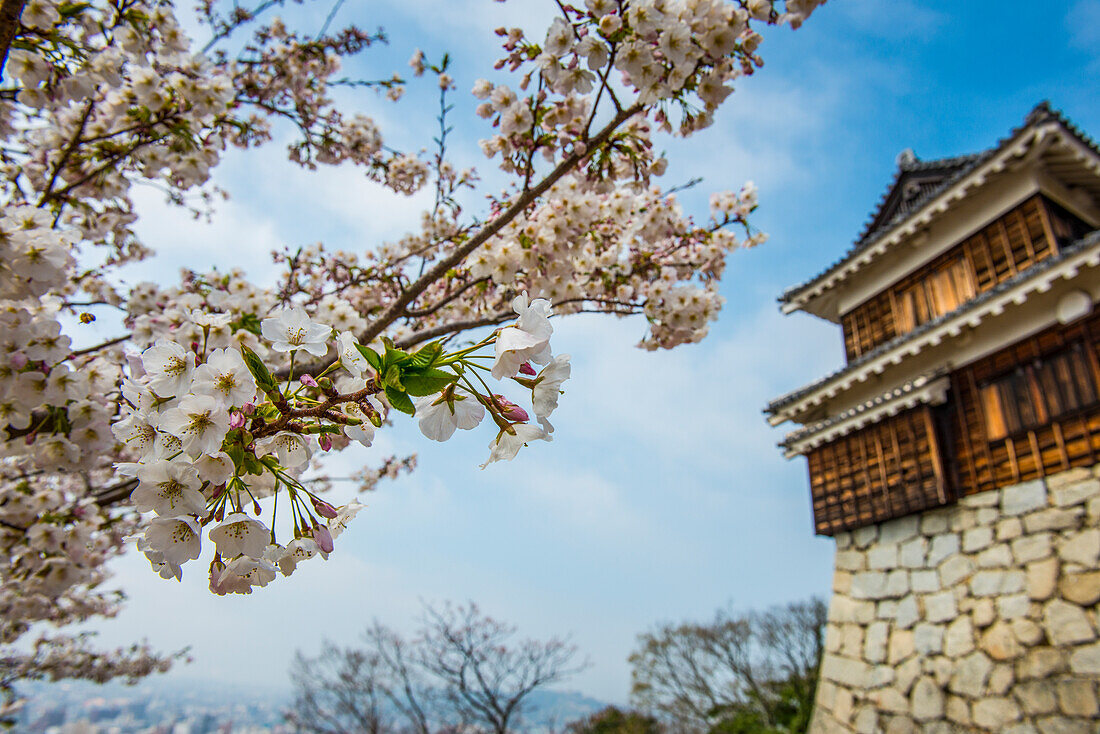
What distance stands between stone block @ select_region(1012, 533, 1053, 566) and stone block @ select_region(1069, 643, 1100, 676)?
2.95 feet

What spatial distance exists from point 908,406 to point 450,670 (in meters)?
11.1

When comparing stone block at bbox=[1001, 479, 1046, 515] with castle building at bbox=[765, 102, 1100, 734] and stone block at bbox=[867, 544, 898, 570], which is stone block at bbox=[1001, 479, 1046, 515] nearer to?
castle building at bbox=[765, 102, 1100, 734]

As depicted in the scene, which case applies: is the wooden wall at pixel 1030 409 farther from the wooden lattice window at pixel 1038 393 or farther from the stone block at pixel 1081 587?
the stone block at pixel 1081 587

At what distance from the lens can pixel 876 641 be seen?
7371 mm

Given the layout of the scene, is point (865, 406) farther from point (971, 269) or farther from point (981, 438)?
point (971, 269)

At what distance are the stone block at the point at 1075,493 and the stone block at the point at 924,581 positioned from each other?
5.31 feet

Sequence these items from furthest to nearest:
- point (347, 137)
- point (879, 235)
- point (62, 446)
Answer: point (879, 235) → point (347, 137) → point (62, 446)

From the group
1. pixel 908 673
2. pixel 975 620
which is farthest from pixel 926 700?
pixel 975 620

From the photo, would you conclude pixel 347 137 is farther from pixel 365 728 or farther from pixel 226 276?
pixel 365 728

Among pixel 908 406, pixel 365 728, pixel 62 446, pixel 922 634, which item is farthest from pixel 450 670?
pixel 62 446

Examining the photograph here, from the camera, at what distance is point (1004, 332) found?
6910mm

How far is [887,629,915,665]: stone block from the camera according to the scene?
22.9 feet

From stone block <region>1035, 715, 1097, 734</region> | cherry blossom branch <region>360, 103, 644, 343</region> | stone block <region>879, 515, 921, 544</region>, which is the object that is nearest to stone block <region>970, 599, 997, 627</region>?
stone block <region>1035, 715, 1097, 734</region>

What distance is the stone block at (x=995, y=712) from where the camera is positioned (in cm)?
577
